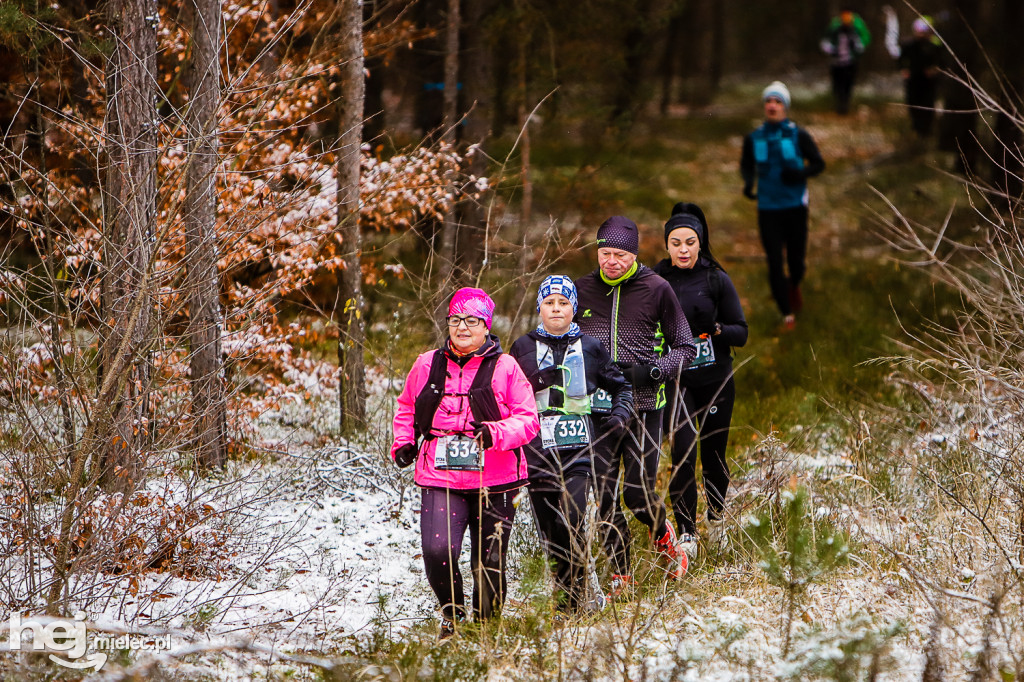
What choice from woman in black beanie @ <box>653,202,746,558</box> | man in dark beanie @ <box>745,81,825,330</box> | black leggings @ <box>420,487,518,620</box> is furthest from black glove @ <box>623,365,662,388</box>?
man in dark beanie @ <box>745,81,825,330</box>

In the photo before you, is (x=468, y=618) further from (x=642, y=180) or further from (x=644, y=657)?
(x=642, y=180)

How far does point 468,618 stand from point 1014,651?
229cm

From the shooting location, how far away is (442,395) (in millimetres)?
4645

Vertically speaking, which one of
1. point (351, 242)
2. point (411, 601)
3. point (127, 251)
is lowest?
point (411, 601)

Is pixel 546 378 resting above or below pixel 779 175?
below

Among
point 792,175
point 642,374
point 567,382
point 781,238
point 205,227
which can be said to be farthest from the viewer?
point 781,238

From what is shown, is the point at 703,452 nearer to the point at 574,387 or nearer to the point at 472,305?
the point at 574,387

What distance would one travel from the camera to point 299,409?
8.48 m

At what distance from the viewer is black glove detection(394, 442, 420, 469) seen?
15.1ft

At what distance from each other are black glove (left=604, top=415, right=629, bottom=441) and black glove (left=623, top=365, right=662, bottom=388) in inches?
11.6

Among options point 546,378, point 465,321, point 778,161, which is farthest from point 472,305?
point 778,161

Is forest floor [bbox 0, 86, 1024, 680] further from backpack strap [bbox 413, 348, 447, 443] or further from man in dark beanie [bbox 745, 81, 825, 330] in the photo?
man in dark beanie [bbox 745, 81, 825, 330]

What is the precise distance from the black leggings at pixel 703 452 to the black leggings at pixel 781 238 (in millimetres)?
3977

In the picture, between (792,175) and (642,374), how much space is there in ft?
15.8
